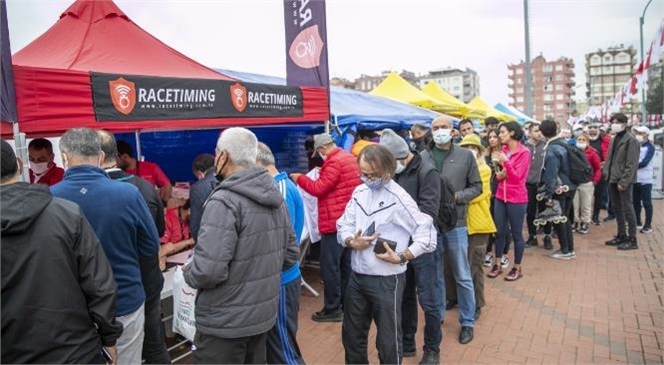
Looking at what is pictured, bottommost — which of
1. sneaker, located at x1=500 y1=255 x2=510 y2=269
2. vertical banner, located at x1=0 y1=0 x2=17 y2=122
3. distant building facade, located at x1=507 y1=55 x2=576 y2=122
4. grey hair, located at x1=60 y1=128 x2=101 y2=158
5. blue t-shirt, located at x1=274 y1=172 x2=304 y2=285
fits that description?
sneaker, located at x1=500 y1=255 x2=510 y2=269

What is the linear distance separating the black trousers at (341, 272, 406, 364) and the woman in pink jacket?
9.70 ft

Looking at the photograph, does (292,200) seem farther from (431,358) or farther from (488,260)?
(488,260)

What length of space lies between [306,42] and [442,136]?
2166 millimetres

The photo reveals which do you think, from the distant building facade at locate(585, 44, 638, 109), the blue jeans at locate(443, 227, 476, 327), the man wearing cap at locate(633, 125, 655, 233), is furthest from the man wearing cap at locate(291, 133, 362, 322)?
the distant building facade at locate(585, 44, 638, 109)

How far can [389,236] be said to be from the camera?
272cm

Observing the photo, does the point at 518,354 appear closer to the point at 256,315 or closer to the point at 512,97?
the point at 256,315

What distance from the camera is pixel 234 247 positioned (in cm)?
208

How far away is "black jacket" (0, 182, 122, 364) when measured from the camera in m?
1.67

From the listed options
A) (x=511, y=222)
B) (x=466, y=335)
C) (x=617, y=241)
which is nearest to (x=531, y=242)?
(x=617, y=241)

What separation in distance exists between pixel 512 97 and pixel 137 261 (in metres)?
148

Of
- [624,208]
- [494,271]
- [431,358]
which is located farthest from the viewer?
[624,208]

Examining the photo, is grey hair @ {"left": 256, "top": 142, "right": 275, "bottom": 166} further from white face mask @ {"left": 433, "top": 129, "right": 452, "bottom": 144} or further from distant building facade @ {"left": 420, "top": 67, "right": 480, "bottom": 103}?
distant building facade @ {"left": 420, "top": 67, "right": 480, "bottom": 103}

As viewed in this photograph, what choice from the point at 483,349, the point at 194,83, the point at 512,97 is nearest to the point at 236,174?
the point at 194,83

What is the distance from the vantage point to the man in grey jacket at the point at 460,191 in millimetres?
3771
